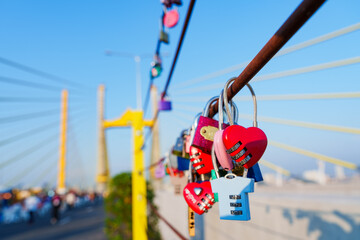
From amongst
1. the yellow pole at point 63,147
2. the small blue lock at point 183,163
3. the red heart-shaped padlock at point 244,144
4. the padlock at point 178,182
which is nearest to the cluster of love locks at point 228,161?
the red heart-shaped padlock at point 244,144

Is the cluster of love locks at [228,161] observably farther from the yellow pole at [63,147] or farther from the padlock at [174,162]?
the yellow pole at [63,147]

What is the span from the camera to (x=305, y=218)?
2107 millimetres

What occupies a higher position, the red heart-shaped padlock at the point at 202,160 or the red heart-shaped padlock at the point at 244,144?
the red heart-shaped padlock at the point at 244,144

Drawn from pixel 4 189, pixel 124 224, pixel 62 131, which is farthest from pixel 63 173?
pixel 124 224

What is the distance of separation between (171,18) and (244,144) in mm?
2160

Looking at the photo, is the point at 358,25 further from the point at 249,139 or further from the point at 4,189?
the point at 4,189

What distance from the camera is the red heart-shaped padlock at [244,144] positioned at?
740 millimetres

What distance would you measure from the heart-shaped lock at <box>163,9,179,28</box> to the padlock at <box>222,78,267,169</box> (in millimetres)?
2084

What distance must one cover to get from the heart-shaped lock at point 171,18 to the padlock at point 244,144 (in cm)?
208

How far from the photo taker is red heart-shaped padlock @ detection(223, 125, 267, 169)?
2.43 ft

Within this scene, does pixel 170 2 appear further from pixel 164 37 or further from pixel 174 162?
pixel 174 162

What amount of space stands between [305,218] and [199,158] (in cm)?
159

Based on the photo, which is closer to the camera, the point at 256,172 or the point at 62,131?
the point at 256,172

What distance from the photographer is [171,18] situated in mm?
2602
